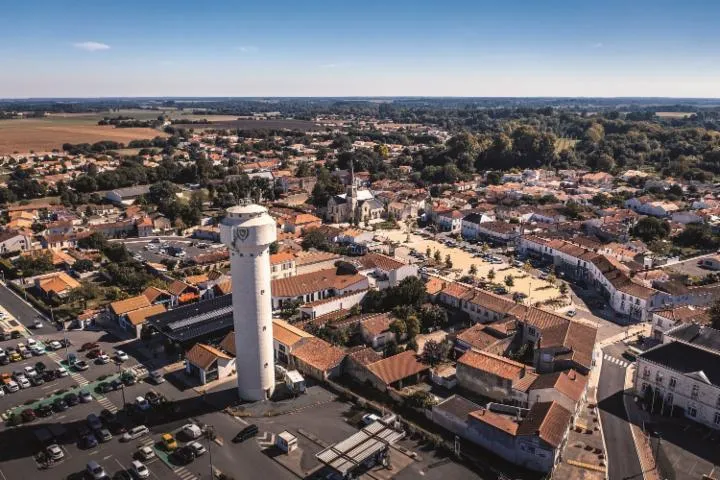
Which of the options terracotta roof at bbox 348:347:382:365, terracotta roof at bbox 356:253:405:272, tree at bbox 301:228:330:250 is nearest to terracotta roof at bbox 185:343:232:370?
terracotta roof at bbox 348:347:382:365

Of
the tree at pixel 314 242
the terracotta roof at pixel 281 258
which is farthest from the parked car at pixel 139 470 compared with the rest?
the tree at pixel 314 242

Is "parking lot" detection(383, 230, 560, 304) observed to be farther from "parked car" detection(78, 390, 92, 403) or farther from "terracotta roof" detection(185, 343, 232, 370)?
"parked car" detection(78, 390, 92, 403)

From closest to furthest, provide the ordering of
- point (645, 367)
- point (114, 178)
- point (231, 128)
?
point (645, 367), point (114, 178), point (231, 128)

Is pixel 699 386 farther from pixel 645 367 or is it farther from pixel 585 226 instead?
pixel 585 226

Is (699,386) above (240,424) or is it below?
above

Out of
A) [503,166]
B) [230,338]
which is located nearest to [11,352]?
[230,338]

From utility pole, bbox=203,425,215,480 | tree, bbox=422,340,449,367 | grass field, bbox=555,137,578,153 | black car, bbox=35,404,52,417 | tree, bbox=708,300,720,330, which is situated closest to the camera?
utility pole, bbox=203,425,215,480

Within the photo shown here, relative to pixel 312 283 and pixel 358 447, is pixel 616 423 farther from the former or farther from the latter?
pixel 312 283
